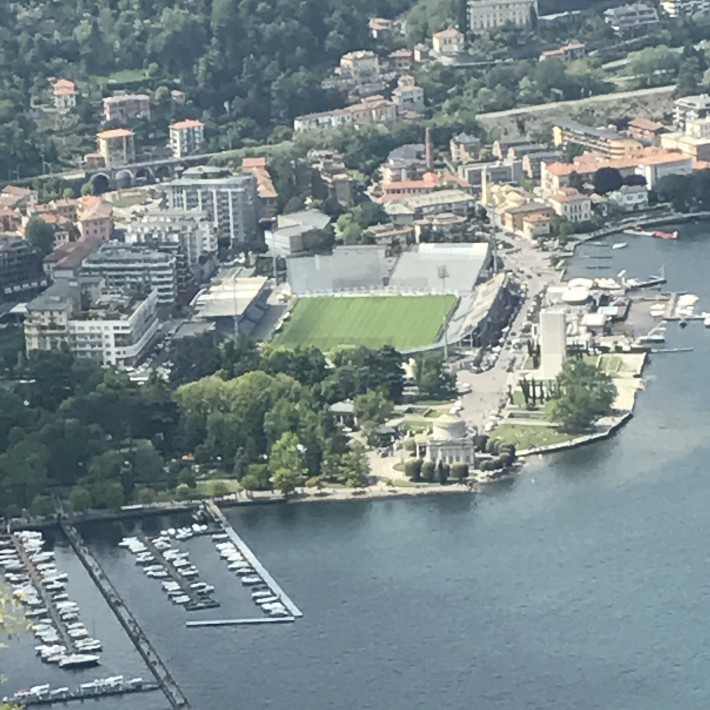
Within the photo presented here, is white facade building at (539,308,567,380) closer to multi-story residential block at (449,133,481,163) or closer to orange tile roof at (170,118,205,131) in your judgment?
multi-story residential block at (449,133,481,163)

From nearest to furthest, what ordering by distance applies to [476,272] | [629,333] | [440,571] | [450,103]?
[440,571] → [629,333] → [476,272] → [450,103]

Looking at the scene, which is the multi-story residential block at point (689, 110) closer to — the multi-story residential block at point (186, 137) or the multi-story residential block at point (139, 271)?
the multi-story residential block at point (186, 137)

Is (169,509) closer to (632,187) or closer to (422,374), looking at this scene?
(422,374)

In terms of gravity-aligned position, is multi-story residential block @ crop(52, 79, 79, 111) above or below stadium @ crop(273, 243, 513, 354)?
above

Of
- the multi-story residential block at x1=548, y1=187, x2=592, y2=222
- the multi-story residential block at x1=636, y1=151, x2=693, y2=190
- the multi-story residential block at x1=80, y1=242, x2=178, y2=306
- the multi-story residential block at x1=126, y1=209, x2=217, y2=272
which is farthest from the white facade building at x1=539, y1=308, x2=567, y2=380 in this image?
the multi-story residential block at x1=636, y1=151, x2=693, y2=190

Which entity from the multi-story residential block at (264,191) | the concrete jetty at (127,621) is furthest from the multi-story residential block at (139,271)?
the concrete jetty at (127,621)

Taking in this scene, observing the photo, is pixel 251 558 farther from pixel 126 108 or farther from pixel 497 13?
pixel 497 13

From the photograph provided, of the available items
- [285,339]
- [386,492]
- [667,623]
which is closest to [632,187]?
[285,339]
